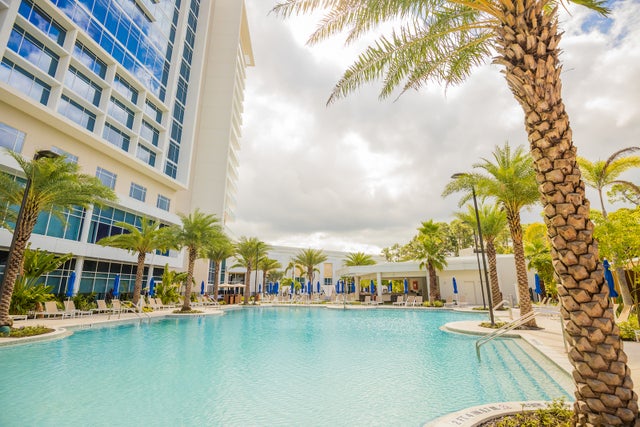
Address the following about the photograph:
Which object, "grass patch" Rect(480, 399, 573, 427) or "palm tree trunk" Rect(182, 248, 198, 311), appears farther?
"palm tree trunk" Rect(182, 248, 198, 311)

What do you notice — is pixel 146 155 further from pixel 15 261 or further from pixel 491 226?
pixel 491 226

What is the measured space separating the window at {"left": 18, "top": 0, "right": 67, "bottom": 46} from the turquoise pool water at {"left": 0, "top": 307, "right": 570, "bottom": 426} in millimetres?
22344

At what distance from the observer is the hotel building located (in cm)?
2081

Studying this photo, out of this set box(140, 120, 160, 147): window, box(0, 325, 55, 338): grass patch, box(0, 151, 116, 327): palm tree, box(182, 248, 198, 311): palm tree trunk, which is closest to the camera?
box(0, 325, 55, 338): grass patch

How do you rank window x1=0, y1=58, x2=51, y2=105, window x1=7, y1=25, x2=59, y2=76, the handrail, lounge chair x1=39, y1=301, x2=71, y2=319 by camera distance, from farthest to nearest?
1. window x1=7, y1=25, x2=59, y2=76
2. window x1=0, y1=58, x2=51, y2=105
3. lounge chair x1=39, y1=301, x2=71, y2=319
4. the handrail

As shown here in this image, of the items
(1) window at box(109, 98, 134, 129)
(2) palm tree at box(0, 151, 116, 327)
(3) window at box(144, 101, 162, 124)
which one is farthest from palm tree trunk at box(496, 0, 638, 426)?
(3) window at box(144, 101, 162, 124)

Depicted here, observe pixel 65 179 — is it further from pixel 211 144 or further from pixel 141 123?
pixel 211 144

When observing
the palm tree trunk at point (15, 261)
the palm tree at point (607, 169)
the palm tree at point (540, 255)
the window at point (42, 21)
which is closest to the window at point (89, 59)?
the window at point (42, 21)

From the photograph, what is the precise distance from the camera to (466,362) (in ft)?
29.0

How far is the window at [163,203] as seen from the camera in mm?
35044

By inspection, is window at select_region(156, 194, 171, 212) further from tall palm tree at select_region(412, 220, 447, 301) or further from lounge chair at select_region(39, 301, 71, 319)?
tall palm tree at select_region(412, 220, 447, 301)

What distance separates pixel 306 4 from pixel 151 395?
A: 8.31 meters

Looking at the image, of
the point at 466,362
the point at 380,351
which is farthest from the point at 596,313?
the point at 380,351

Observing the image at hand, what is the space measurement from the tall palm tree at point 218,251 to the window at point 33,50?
16850 mm
